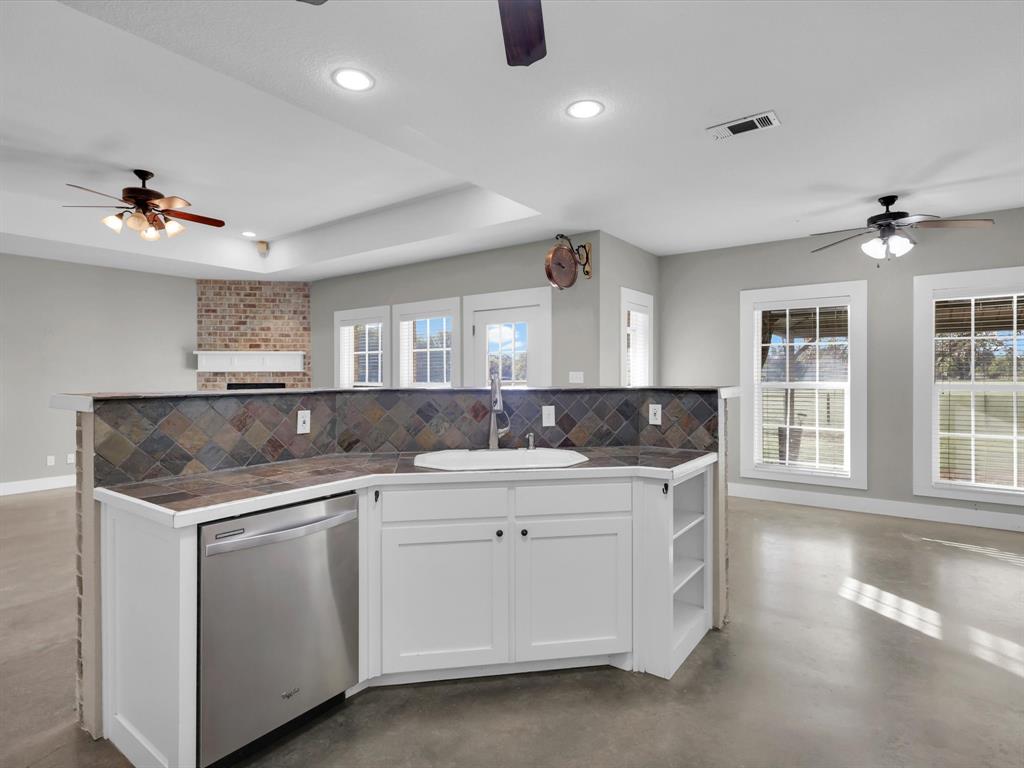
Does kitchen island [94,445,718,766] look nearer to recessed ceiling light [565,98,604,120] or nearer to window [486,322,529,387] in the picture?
recessed ceiling light [565,98,604,120]

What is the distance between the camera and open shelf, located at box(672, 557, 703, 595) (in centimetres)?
244

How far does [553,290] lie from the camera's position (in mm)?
5289

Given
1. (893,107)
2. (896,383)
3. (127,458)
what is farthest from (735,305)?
(127,458)

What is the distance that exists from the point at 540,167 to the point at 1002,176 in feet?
10.3

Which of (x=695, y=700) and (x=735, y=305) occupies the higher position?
(x=735, y=305)

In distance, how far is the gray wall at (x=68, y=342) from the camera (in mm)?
5887

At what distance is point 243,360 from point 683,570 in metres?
6.44

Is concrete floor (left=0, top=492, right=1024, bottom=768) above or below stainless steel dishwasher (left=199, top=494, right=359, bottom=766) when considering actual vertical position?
below

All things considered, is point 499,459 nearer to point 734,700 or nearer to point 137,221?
point 734,700

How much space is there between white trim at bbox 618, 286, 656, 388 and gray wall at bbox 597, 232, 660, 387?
11 millimetres

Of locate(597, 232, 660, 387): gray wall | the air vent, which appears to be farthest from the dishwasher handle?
locate(597, 232, 660, 387): gray wall

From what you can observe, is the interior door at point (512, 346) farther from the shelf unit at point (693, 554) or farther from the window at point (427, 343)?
the shelf unit at point (693, 554)

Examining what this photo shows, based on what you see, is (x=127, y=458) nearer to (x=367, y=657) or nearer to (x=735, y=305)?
(x=367, y=657)

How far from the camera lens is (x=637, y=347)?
5.84 metres
